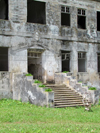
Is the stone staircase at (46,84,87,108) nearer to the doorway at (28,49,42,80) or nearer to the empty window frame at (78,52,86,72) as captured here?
the doorway at (28,49,42,80)

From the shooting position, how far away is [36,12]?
838 inches

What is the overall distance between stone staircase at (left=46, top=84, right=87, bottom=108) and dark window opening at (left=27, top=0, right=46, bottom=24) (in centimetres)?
605

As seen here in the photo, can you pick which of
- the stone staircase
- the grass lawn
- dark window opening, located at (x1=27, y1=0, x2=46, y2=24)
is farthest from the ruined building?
the grass lawn

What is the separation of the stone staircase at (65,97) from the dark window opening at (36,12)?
6.05 metres

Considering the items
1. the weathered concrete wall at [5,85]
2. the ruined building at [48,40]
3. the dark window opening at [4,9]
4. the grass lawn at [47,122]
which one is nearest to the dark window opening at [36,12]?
the ruined building at [48,40]

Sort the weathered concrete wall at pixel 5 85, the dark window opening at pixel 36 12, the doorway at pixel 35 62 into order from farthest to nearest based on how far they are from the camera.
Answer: the dark window opening at pixel 36 12
the doorway at pixel 35 62
the weathered concrete wall at pixel 5 85

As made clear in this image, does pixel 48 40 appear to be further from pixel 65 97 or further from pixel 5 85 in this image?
pixel 65 97

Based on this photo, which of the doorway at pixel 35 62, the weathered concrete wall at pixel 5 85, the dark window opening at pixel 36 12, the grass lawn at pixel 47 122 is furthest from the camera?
the dark window opening at pixel 36 12

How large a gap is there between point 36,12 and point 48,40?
397 centimetres

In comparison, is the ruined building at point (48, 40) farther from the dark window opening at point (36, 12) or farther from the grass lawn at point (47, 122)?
the grass lawn at point (47, 122)

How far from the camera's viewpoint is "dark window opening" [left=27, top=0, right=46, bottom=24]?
65.4 ft

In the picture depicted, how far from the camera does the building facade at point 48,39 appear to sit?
56.9 ft

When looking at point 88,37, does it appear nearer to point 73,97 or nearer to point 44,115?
point 73,97

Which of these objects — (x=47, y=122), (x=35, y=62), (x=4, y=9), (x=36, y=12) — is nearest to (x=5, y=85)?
(x=35, y=62)
